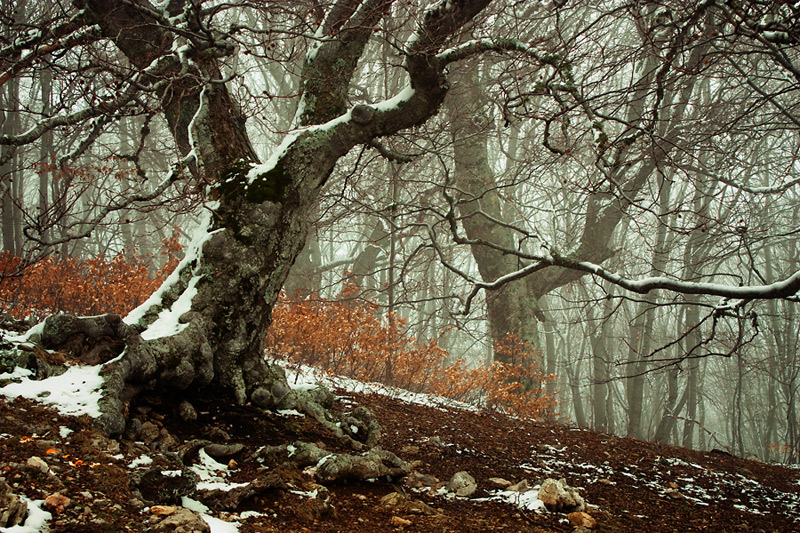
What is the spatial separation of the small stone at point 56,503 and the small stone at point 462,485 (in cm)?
198

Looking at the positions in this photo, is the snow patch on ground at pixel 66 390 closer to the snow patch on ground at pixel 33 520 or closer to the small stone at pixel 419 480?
the snow patch on ground at pixel 33 520

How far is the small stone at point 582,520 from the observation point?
8.52 ft

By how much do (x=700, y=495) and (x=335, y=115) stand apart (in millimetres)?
4125

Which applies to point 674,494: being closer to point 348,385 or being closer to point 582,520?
point 582,520

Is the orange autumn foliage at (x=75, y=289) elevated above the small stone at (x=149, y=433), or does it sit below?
above

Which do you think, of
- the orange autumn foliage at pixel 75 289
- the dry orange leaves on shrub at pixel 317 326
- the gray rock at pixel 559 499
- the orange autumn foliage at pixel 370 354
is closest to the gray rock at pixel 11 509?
the gray rock at pixel 559 499

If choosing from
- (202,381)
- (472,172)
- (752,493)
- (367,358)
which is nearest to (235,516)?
(202,381)

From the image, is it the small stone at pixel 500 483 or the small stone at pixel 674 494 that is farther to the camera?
the small stone at pixel 674 494

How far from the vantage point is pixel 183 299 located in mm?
3559

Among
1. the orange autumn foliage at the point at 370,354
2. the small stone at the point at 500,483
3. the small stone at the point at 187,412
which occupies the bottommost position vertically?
the small stone at the point at 500,483

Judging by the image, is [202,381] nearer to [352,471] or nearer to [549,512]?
[352,471]

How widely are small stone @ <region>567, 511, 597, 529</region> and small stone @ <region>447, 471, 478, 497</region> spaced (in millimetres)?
562

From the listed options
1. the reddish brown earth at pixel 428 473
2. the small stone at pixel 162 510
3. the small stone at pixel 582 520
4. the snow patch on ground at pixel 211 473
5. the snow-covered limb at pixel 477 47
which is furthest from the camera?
the snow-covered limb at pixel 477 47

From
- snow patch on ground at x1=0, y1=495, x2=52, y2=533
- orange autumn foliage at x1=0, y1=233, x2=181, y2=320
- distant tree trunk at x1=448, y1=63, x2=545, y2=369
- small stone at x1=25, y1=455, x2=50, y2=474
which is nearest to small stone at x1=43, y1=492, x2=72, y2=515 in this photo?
snow patch on ground at x1=0, y1=495, x2=52, y2=533
